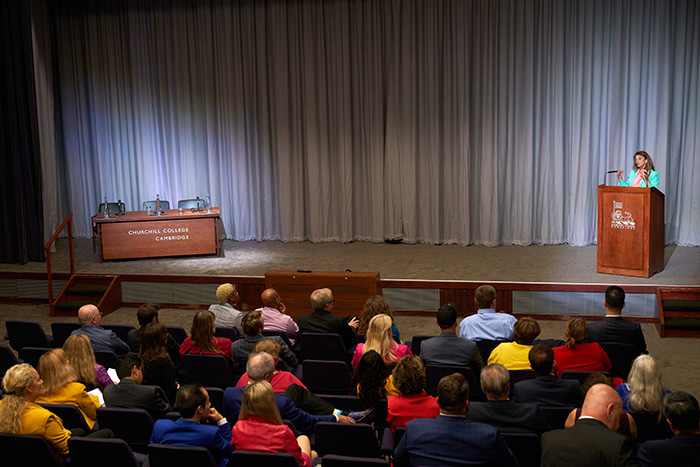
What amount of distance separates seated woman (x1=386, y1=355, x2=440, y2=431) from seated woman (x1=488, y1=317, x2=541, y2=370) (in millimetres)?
1097

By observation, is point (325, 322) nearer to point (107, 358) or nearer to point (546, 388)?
point (107, 358)

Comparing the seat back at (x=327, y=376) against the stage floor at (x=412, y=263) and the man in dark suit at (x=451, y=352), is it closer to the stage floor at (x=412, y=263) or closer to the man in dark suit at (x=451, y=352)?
the man in dark suit at (x=451, y=352)

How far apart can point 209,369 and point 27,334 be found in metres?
2.17

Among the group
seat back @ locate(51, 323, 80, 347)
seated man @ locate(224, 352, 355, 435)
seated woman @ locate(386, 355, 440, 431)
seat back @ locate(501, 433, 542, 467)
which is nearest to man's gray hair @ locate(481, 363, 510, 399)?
seat back @ locate(501, 433, 542, 467)

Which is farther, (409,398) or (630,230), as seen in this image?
(630,230)

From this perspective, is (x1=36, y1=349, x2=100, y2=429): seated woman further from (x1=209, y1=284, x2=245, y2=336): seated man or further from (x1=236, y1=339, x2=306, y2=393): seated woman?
(x1=209, y1=284, x2=245, y2=336): seated man

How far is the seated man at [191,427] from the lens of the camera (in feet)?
11.8

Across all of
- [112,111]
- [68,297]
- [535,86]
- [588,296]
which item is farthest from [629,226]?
[112,111]

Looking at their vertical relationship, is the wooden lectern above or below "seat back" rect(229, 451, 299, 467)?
above

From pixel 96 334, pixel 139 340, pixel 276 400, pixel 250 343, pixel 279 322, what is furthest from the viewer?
pixel 279 322

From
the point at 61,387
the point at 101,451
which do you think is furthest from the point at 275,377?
the point at 61,387

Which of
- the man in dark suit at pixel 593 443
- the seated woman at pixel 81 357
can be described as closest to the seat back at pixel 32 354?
the seated woman at pixel 81 357

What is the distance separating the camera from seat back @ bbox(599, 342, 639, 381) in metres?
5.27

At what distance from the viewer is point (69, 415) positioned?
13.6ft
